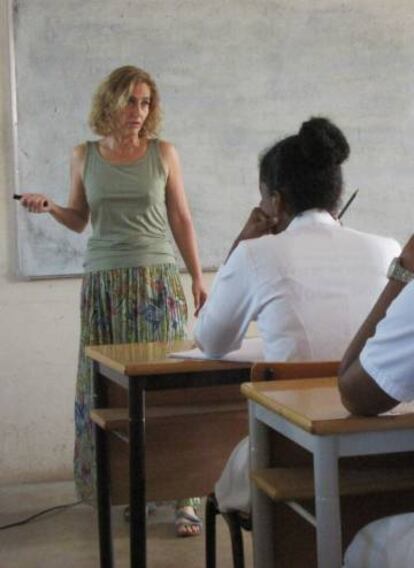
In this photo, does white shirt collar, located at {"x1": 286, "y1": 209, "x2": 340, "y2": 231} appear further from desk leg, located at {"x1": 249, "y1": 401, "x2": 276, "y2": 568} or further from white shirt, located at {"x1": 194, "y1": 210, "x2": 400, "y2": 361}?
desk leg, located at {"x1": 249, "y1": 401, "x2": 276, "y2": 568}

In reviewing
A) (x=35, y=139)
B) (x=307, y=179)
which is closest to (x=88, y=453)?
(x=35, y=139)

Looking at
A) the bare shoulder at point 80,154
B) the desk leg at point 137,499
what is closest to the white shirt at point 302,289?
the desk leg at point 137,499

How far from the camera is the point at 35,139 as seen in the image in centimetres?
398

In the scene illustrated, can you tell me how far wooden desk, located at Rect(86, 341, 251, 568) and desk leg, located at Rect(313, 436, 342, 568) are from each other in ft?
2.75

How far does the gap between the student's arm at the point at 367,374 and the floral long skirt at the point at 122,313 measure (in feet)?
6.82

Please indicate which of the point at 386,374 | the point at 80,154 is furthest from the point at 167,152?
the point at 386,374

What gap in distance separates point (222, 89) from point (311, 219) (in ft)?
6.94

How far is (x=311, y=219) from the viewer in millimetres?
2188

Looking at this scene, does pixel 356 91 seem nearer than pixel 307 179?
No

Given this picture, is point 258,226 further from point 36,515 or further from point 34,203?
point 36,515

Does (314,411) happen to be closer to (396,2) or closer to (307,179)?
(307,179)

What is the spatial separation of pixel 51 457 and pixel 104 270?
1.07 m

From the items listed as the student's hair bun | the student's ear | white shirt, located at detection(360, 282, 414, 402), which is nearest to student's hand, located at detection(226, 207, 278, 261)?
the student's ear

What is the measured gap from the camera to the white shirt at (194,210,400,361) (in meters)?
2.06
